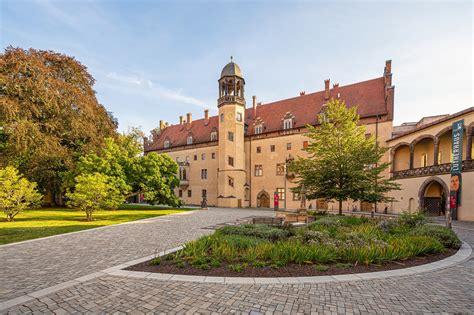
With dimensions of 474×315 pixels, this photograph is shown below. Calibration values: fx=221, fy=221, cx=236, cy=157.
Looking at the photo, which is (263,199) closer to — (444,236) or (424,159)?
(424,159)

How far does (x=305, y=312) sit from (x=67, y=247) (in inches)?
363

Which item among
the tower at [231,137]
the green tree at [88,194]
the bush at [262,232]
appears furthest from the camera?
the tower at [231,137]

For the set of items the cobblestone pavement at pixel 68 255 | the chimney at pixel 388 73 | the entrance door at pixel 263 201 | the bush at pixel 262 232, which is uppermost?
the chimney at pixel 388 73

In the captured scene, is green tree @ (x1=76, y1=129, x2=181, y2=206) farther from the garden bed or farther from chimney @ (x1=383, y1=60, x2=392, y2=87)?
chimney @ (x1=383, y1=60, x2=392, y2=87)

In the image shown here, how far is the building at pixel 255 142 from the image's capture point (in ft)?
104

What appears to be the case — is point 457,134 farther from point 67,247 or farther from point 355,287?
point 67,247

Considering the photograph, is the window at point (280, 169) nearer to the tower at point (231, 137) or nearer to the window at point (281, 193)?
the window at point (281, 193)

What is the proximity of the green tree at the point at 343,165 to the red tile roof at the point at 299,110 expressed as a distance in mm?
15256

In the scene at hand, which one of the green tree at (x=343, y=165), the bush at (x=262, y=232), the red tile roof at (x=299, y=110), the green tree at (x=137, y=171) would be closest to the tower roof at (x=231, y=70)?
the red tile roof at (x=299, y=110)

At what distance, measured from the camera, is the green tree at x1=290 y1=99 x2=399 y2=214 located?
576 inches

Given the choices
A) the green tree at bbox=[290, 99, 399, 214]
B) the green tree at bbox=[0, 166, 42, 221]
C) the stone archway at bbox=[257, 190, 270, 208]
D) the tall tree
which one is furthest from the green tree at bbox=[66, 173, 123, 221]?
the stone archway at bbox=[257, 190, 270, 208]

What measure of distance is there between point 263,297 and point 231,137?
3185cm

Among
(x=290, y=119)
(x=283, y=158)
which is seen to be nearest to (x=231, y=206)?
(x=283, y=158)

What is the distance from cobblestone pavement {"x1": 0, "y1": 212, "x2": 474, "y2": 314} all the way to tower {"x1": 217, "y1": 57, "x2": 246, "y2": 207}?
2958 centimetres
